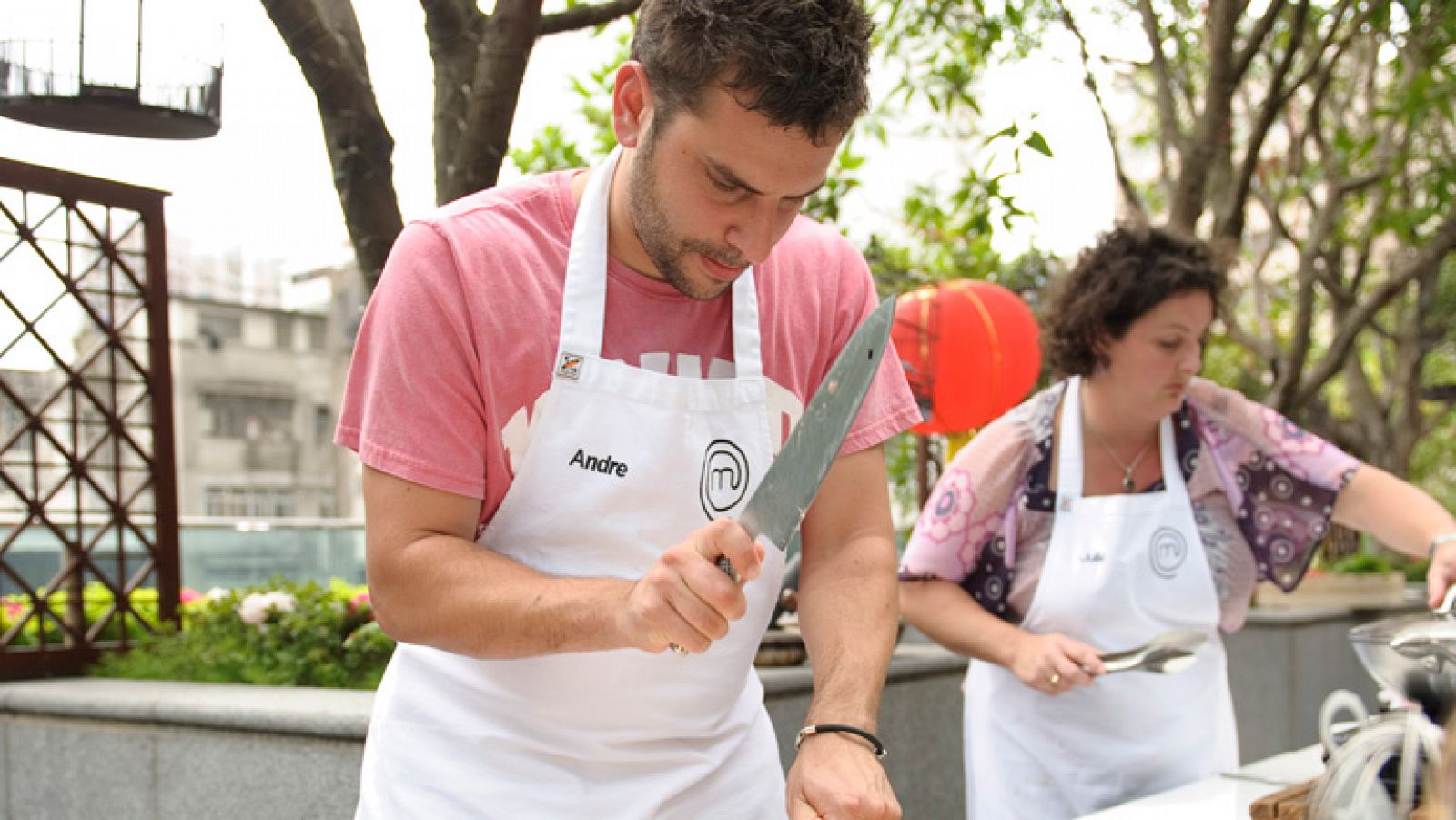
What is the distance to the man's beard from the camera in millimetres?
1247

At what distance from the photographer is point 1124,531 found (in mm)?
2348

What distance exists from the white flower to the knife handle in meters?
2.79

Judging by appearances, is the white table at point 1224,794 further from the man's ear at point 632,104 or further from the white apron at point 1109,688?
the man's ear at point 632,104

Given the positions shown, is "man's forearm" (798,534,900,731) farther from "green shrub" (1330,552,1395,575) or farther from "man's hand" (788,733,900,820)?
"green shrub" (1330,552,1395,575)

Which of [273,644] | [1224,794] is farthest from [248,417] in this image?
[1224,794]

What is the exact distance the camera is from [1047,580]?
2.33 metres

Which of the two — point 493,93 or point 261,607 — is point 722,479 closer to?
point 493,93

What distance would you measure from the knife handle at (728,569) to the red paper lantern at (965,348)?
3.70m

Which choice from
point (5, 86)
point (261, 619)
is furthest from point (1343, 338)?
point (5, 86)

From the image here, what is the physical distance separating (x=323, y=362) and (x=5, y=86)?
1456 inches

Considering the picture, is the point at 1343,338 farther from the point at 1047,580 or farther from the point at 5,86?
the point at 5,86

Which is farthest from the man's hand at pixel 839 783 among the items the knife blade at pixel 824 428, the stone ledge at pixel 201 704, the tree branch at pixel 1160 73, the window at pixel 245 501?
the window at pixel 245 501

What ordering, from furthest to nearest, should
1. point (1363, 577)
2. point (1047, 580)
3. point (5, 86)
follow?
point (1363, 577)
point (5, 86)
point (1047, 580)

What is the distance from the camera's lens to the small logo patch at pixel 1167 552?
92.7 inches
